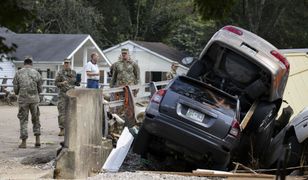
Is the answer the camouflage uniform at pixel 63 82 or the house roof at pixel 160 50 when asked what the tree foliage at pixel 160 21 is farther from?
the camouflage uniform at pixel 63 82

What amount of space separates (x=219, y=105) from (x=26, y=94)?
524 cm

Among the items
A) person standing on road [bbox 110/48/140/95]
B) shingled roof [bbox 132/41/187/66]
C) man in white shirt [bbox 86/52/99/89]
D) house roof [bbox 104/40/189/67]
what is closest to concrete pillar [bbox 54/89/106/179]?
man in white shirt [bbox 86/52/99/89]

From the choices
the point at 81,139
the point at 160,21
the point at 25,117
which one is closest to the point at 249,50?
the point at 81,139

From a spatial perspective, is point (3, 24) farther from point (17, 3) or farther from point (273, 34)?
point (273, 34)

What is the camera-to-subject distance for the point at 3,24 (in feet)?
10.4

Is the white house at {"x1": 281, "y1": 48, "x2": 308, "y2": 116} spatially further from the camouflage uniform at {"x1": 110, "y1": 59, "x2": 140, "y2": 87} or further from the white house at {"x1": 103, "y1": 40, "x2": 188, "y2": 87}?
the white house at {"x1": 103, "y1": 40, "x2": 188, "y2": 87}

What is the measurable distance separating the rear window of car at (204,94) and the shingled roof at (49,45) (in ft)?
99.1

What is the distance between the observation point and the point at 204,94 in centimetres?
934

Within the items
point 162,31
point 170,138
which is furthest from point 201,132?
point 162,31

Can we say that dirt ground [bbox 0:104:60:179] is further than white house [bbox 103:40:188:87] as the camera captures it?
No

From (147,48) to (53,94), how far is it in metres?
10.9

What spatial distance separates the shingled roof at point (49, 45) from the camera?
40.2 meters

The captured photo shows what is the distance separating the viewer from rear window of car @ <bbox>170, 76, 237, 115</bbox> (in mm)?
9172

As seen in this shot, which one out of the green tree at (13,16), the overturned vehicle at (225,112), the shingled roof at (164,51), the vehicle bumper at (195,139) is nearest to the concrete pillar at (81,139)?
the overturned vehicle at (225,112)
